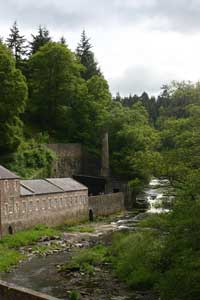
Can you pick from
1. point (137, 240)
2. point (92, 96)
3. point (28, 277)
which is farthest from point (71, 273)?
point (92, 96)

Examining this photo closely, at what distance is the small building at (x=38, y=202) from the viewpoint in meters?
47.2

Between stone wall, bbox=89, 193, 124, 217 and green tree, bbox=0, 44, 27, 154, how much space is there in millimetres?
11956

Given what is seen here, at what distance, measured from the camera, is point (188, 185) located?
21.3m

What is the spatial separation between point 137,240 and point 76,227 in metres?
21.3

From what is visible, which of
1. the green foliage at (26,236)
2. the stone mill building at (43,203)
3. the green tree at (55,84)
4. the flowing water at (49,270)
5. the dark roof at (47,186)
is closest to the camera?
the flowing water at (49,270)

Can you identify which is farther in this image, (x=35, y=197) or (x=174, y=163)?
(x=35, y=197)

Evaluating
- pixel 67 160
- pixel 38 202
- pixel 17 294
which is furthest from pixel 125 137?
pixel 17 294

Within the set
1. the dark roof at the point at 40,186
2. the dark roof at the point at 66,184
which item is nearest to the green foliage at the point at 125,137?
the dark roof at the point at 66,184

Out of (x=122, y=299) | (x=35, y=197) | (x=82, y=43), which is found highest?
(x=82, y=43)

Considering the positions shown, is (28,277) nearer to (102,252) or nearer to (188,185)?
(102,252)

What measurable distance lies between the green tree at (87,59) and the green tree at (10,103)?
4213 cm

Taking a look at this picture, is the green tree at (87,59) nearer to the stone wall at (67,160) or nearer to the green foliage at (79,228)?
the stone wall at (67,160)

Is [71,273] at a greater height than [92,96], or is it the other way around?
[92,96]

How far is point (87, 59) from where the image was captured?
368 feet
